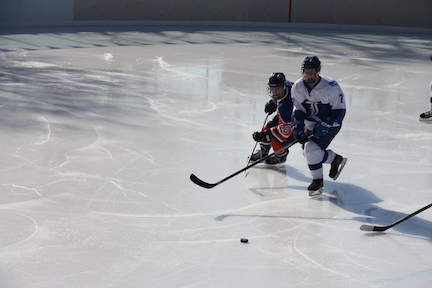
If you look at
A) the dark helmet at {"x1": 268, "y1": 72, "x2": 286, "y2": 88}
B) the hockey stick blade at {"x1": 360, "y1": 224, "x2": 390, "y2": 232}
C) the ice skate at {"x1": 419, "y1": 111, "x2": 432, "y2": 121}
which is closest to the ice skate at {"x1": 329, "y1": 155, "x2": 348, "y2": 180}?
the dark helmet at {"x1": 268, "y1": 72, "x2": 286, "y2": 88}

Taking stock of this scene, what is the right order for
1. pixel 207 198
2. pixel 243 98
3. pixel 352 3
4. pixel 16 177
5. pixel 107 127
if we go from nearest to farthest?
pixel 207 198 → pixel 16 177 → pixel 107 127 → pixel 243 98 → pixel 352 3

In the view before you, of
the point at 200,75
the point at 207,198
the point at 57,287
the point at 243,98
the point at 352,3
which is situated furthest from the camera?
the point at 352,3

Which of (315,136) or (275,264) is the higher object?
(315,136)

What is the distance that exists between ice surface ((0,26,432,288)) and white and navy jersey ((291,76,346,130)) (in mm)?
434

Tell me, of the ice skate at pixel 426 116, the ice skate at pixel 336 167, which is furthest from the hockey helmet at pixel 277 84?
the ice skate at pixel 426 116

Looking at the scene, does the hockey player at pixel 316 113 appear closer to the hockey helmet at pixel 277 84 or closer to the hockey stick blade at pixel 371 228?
the hockey helmet at pixel 277 84

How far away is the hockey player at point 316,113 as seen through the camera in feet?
11.8

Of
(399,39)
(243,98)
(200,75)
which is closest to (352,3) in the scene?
(399,39)

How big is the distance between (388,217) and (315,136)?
590mm

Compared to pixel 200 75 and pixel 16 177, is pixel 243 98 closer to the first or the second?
pixel 200 75

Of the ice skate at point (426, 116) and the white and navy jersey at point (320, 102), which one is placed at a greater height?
the white and navy jersey at point (320, 102)

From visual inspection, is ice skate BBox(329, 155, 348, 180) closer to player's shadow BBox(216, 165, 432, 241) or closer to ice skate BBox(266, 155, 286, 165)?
player's shadow BBox(216, 165, 432, 241)

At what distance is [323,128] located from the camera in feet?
11.8

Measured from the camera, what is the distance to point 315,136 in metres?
3.65
